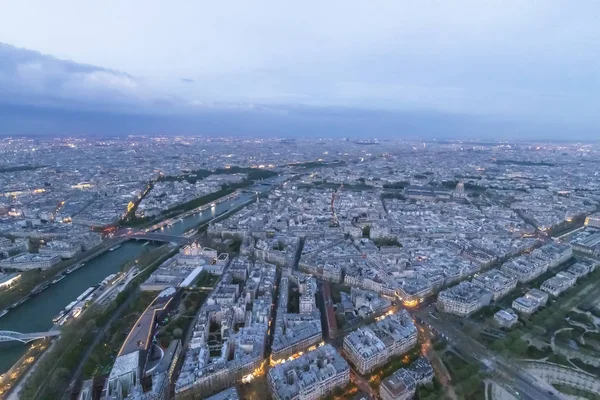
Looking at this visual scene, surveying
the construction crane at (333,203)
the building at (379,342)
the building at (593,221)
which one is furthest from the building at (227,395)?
the building at (593,221)

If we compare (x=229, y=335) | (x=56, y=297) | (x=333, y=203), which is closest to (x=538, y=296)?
(x=229, y=335)

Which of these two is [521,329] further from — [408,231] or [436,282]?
[408,231]

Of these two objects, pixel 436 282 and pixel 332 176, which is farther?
pixel 332 176

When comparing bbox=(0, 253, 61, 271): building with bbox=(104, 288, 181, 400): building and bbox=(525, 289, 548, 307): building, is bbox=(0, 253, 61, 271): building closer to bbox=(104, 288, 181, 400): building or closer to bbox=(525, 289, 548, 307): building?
bbox=(104, 288, 181, 400): building

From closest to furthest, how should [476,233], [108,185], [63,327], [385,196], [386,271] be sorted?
1. [63,327]
2. [386,271]
3. [476,233]
4. [385,196]
5. [108,185]

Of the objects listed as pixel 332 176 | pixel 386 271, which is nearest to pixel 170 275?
pixel 386 271

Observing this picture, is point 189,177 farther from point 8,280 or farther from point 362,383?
point 362,383

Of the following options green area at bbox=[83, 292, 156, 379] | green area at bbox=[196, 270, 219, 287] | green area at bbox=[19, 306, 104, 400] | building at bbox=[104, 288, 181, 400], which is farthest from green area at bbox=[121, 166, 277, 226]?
building at bbox=[104, 288, 181, 400]
